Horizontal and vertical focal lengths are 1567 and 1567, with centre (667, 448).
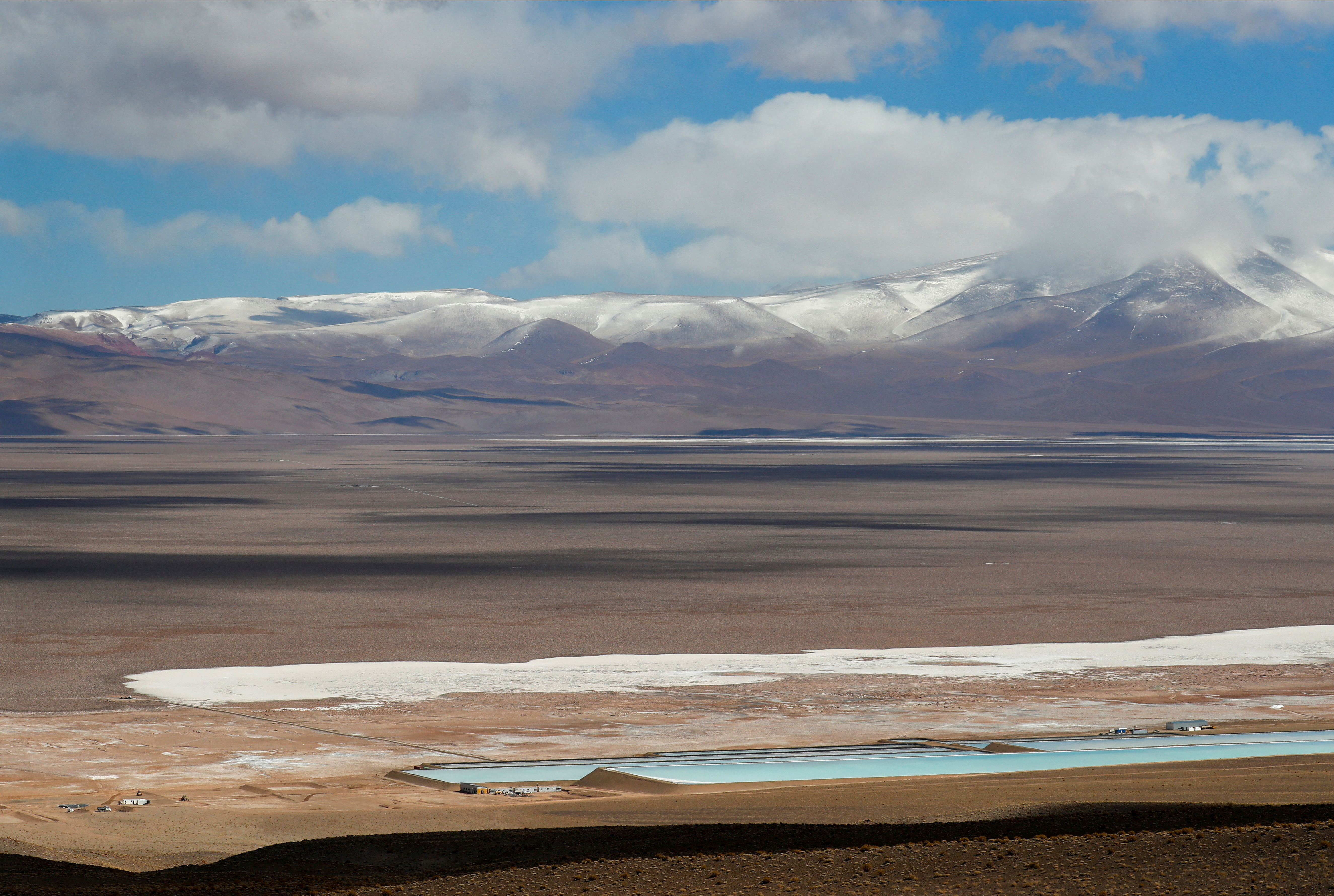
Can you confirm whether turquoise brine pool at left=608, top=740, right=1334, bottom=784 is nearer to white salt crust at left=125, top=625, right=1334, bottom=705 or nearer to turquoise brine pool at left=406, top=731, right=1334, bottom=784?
turquoise brine pool at left=406, top=731, right=1334, bottom=784

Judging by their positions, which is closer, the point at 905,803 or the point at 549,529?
the point at 905,803

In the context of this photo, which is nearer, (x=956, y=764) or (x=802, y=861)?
(x=802, y=861)

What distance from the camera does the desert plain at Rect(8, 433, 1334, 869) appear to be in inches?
486

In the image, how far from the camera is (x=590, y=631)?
25.3 metres

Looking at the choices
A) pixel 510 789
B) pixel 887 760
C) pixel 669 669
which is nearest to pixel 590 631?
pixel 669 669

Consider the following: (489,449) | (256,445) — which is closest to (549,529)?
(489,449)

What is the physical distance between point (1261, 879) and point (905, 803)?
12.1 feet

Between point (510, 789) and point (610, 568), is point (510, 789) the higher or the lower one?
the lower one

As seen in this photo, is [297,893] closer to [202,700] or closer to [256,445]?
[202,700]

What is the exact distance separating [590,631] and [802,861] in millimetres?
16130

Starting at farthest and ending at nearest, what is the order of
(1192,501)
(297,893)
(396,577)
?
(1192,501) < (396,577) < (297,893)

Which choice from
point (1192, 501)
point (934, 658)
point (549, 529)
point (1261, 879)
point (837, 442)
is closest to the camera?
point (1261, 879)

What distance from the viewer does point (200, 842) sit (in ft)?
37.2

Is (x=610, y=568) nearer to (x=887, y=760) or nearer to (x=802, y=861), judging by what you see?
(x=887, y=760)
